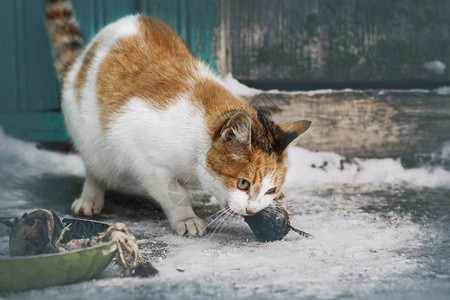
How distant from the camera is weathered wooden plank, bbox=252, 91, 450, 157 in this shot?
3879 mm

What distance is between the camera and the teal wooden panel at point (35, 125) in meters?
3.83

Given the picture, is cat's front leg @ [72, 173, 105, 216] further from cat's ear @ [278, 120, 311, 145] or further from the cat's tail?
cat's ear @ [278, 120, 311, 145]

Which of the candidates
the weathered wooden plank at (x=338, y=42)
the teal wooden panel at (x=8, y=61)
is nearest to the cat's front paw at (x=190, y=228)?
the weathered wooden plank at (x=338, y=42)

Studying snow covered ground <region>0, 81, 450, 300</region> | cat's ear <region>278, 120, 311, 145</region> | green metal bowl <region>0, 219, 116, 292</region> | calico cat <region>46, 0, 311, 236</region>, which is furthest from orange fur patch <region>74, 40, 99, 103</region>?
green metal bowl <region>0, 219, 116, 292</region>

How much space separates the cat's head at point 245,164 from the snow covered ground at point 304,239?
22cm

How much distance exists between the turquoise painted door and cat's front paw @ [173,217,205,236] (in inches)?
60.0

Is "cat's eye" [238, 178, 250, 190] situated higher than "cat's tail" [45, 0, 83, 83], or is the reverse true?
"cat's tail" [45, 0, 83, 83]

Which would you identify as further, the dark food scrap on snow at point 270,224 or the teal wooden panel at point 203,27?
the teal wooden panel at point 203,27

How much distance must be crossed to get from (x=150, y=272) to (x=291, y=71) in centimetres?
232

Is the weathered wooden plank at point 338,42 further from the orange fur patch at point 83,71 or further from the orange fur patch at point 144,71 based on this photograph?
the orange fur patch at point 83,71

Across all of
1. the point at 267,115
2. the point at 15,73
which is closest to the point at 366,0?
the point at 267,115

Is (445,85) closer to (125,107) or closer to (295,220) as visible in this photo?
(295,220)

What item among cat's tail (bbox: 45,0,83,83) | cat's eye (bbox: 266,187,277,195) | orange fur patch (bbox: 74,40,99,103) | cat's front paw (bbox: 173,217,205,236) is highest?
cat's tail (bbox: 45,0,83,83)

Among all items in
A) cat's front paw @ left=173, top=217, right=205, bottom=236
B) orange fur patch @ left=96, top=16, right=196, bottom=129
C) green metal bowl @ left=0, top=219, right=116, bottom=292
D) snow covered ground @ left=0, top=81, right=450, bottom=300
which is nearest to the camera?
green metal bowl @ left=0, top=219, right=116, bottom=292
